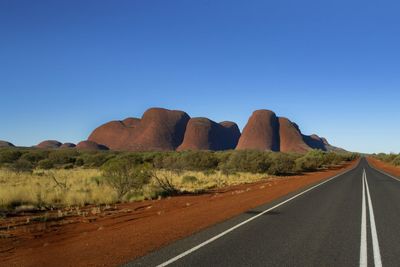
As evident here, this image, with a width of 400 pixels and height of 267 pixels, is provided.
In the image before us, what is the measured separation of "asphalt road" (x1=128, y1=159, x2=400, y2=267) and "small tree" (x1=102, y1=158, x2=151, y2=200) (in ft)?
28.3

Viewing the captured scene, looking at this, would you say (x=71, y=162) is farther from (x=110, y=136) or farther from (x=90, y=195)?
(x=110, y=136)

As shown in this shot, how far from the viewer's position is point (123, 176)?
65.4 feet

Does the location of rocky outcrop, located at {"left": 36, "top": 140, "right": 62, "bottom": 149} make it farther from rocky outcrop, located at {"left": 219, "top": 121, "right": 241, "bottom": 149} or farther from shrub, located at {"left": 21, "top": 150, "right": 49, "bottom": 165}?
shrub, located at {"left": 21, "top": 150, "right": 49, "bottom": 165}

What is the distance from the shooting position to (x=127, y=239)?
27.8 ft

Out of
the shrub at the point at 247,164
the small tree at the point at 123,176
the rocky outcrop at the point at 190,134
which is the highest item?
the rocky outcrop at the point at 190,134

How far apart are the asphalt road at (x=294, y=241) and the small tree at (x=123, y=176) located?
28.3 feet

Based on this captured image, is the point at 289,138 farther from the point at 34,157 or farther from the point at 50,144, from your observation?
the point at 34,157

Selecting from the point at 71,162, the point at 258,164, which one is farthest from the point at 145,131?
the point at 258,164

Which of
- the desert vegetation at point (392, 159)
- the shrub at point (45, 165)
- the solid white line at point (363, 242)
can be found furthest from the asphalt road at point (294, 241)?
the desert vegetation at point (392, 159)

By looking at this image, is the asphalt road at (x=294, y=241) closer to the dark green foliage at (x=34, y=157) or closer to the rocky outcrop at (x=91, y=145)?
the dark green foliage at (x=34, y=157)

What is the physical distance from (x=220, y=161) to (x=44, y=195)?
3245 centimetres

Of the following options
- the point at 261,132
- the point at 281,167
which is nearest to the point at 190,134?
the point at 261,132

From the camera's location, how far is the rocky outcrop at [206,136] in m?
131

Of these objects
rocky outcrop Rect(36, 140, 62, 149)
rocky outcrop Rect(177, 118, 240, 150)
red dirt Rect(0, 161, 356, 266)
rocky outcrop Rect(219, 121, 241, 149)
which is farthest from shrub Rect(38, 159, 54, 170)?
rocky outcrop Rect(36, 140, 62, 149)
